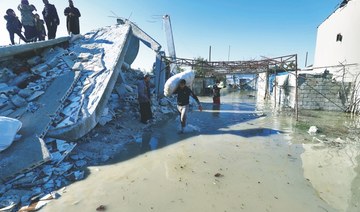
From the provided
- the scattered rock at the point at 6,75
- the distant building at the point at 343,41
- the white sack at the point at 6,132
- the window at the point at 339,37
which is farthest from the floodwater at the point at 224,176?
the window at the point at 339,37

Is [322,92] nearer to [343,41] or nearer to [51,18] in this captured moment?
[343,41]

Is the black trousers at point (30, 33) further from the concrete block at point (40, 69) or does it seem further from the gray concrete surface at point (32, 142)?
the gray concrete surface at point (32, 142)

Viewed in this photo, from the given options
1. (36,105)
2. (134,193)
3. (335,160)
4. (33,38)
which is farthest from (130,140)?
(33,38)

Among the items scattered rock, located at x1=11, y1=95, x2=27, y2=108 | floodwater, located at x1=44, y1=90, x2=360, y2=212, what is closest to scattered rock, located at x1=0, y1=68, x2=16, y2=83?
scattered rock, located at x1=11, y1=95, x2=27, y2=108

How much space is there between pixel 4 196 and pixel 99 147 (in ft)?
6.94

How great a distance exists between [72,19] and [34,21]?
203 cm

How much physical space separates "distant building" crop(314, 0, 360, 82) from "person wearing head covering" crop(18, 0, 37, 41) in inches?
512

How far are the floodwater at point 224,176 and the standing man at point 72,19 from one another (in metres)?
7.56

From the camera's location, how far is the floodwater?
3.15 metres

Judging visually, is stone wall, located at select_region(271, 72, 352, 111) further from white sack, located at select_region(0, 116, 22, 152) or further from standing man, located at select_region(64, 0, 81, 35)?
white sack, located at select_region(0, 116, 22, 152)

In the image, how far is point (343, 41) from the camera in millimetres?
12117

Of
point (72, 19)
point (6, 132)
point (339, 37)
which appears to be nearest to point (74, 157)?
point (6, 132)

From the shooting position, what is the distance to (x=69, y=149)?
15.0 feet

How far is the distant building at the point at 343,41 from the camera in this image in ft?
35.7
